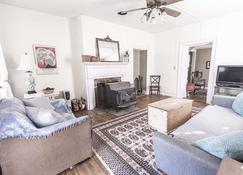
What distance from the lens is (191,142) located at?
56.3 inches

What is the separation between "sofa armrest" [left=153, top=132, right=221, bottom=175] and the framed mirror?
10.5 ft

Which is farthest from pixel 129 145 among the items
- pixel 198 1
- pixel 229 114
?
pixel 198 1

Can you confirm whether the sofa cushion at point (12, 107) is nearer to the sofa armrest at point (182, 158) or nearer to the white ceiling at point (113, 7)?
the sofa armrest at point (182, 158)

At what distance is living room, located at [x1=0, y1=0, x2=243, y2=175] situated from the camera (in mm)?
1295

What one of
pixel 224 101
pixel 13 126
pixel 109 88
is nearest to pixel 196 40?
pixel 224 101

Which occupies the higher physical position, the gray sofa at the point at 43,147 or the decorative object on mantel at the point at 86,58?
the decorative object on mantel at the point at 86,58

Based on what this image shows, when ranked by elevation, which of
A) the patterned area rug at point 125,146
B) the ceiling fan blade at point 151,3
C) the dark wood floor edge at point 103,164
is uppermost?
the ceiling fan blade at point 151,3

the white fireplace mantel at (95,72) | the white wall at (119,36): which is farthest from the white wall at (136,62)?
the white fireplace mantel at (95,72)

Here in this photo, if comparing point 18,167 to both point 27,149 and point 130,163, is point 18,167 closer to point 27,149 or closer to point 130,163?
point 27,149

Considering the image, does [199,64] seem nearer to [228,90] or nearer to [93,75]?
[228,90]

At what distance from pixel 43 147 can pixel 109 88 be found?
2.28 metres

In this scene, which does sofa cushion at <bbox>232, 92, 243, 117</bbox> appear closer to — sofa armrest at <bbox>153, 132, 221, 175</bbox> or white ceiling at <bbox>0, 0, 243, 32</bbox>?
sofa armrest at <bbox>153, 132, 221, 175</bbox>

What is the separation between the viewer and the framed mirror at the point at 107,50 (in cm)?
391

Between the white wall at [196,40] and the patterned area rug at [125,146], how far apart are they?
2.87m
